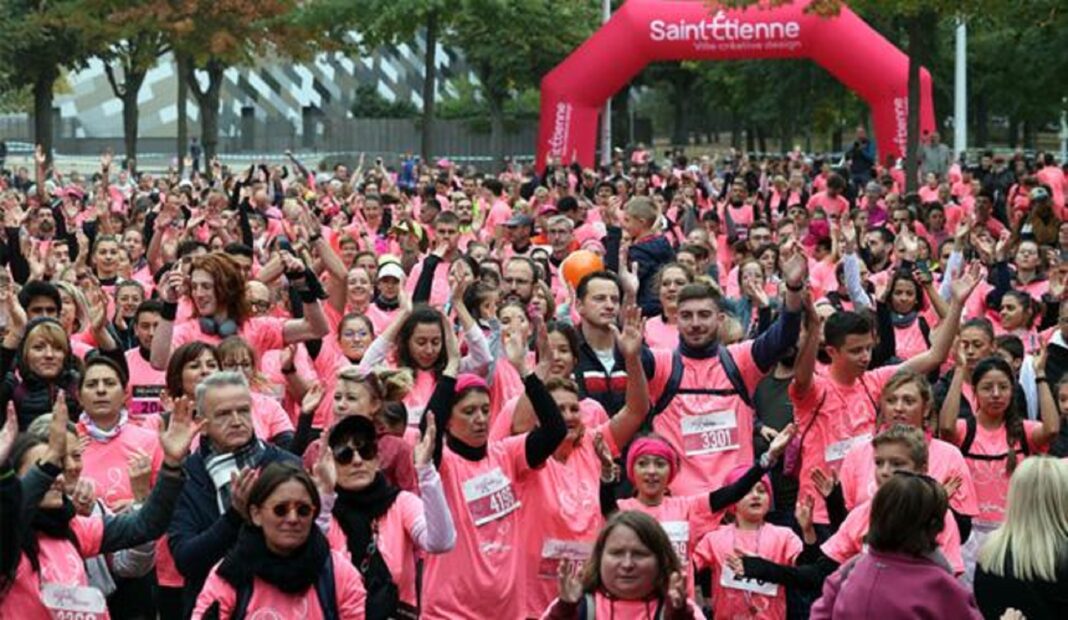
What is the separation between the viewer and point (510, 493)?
8422 millimetres

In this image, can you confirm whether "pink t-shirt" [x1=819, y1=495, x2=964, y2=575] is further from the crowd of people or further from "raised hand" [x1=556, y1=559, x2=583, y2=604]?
"raised hand" [x1=556, y1=559, x2=583, y2=604]

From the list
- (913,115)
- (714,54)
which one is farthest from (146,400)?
(714,54)

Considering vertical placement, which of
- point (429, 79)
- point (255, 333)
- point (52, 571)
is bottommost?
point (52, 571)

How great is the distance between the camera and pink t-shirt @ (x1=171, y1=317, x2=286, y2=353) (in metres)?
10.5

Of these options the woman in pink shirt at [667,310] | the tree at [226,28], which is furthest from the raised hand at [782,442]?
the tree at [226,28]

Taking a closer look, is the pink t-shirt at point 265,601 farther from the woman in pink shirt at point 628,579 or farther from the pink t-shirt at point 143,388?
the pink t-shirt at point 143,388

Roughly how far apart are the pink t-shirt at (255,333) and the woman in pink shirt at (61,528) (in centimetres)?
307

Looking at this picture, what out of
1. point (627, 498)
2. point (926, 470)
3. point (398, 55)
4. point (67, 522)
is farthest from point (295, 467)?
point (398, 55)

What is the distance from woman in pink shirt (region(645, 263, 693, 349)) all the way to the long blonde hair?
4.79 m

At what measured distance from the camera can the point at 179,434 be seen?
23.6ft

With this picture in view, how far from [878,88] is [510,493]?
24713mm

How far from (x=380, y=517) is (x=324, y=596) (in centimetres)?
116

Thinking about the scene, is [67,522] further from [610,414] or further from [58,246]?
[58,246]

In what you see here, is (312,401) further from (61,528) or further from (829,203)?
(829,203)
